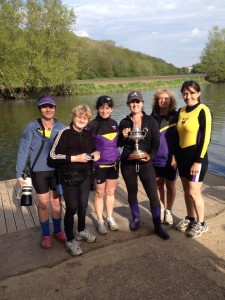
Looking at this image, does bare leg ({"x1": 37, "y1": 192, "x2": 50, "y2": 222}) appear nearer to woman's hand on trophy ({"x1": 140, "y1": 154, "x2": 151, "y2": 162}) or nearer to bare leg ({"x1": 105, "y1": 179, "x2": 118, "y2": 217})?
bare leg ({"x1": 105, "y1": 179, "x2": 118, "y2": 217})

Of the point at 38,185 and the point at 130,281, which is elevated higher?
the point at 38,185

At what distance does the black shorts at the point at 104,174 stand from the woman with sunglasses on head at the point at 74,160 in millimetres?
252

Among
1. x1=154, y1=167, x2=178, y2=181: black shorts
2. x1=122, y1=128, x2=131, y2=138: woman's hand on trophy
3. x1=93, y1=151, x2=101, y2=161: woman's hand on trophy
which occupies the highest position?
x1=122, y1=128, x2=131, y2=138: woman's hand on trophy

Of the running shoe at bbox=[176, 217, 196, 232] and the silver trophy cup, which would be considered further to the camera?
the running shoe at bbox=[176, 217, 196, 232]

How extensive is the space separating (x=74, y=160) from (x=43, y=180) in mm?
472

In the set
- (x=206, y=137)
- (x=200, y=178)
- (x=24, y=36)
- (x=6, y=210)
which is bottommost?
(x=6, y=210)

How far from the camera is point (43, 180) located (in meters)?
3.32

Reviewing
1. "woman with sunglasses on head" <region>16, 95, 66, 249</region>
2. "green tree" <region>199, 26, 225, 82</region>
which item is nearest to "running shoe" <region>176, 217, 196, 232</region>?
→ "woman with sunglasses on head" <region>16, 95, 66, 249</region>

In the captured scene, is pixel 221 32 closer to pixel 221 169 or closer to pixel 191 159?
pixel 221 169

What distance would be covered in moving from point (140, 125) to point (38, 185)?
1.36m

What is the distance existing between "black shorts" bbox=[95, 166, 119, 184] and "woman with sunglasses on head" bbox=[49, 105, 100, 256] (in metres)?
0.25

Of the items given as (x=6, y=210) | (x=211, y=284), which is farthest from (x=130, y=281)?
(x=6, y=210)

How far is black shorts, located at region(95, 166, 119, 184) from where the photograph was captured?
3.58 meters

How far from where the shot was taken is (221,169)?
9195 mm
